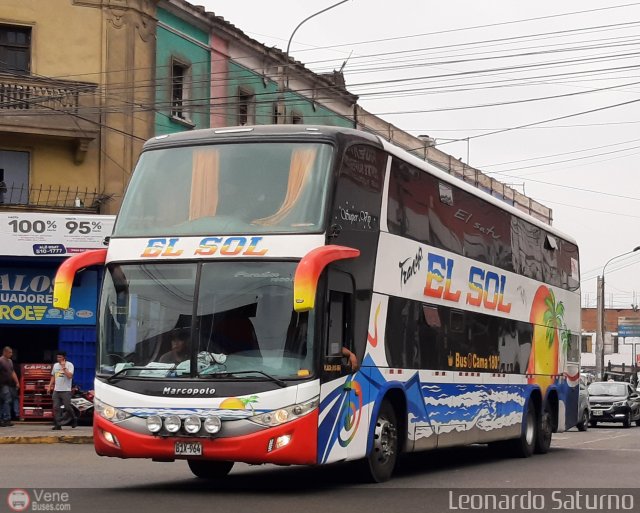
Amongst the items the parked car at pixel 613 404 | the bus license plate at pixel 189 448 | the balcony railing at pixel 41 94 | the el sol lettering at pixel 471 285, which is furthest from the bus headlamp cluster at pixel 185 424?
the parked car at pixel 613 404

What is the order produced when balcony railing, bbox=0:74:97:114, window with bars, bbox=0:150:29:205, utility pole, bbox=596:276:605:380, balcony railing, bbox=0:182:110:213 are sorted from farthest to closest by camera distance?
utility pole, bbox=596:276:605:380 < window with bars, bbox=0:150:29:205 < balcony railing, bbox=0:182:110:213 < balcony railing, bbox=0:74:97:114

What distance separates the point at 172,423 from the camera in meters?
13.2

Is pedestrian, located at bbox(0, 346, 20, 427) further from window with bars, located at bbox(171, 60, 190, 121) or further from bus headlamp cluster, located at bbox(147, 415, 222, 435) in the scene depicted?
bus headlamp cluster, located at bbox(147, 415, 222, 435)

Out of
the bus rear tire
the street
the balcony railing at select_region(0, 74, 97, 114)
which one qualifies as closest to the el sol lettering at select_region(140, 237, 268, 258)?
the street

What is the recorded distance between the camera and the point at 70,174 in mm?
29016

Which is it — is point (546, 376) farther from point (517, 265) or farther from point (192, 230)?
point (192, 230)

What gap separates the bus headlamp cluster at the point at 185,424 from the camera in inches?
517

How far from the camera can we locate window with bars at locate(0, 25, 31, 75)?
28.5m

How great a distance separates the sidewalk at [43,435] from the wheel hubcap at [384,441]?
990cm

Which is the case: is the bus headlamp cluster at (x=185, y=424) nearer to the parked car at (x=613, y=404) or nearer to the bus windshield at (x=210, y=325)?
the bus windshield at (x=210, y=325)

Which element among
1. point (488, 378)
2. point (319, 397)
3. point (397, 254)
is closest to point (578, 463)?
point (488, 378)

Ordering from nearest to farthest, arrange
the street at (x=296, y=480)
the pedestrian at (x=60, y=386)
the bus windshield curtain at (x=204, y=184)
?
1. the street at (x=296, y=480)
2. the bus windshield curtain at (x=204, y=184)
3. the pedestrian at (x=60, y=386)

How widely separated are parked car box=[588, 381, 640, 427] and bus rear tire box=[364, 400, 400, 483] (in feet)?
85.7

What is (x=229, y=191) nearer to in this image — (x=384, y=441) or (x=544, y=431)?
(x=384, y=441)
